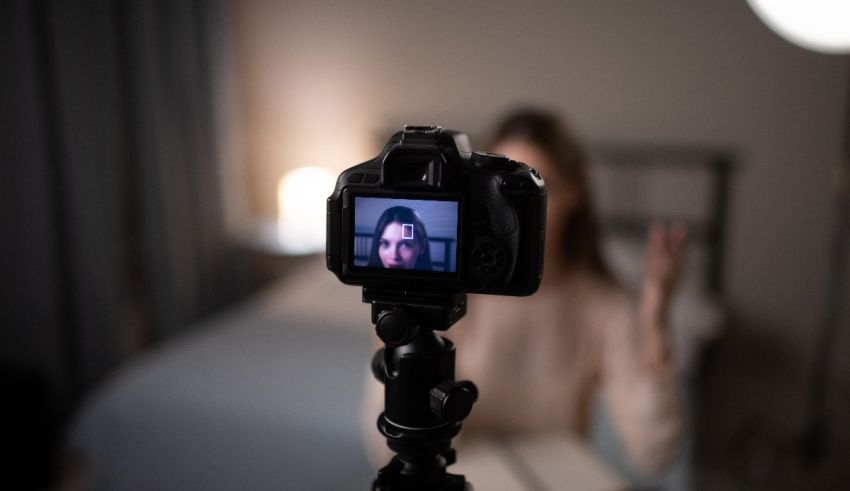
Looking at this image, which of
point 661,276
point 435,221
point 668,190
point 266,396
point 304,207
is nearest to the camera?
point 435,221

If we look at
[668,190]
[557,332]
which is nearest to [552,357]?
[557,332]

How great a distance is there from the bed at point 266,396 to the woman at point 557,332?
2.5 inches

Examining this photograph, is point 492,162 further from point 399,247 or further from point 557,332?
point 557,332

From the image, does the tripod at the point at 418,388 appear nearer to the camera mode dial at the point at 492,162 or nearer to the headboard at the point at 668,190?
the camera mode dial at the point at 492,162

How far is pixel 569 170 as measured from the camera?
1014mm

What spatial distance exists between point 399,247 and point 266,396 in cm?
120

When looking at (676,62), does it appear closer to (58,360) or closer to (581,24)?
(581,24)

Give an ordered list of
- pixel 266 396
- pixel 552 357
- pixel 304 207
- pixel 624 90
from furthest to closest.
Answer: pixel 304 207 → pixel 624 90 → pixel 266 396 → pixel 552 357

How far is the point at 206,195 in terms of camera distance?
284cm

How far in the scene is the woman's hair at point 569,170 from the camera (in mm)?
996

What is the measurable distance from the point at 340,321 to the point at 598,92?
1.21 meters

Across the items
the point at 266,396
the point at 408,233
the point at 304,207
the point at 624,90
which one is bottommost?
the point at 266,396

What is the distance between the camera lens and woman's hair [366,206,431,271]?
39cm

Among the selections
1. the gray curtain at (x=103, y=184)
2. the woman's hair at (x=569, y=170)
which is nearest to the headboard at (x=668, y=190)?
the woman's hair at (x=569, y=170)
